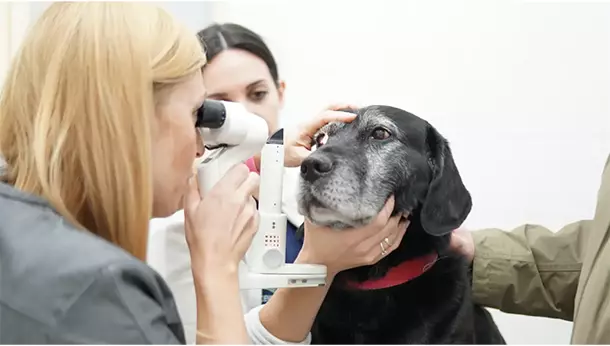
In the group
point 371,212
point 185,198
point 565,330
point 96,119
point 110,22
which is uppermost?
point 110,22

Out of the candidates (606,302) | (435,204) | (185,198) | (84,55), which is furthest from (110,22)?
(606,302)

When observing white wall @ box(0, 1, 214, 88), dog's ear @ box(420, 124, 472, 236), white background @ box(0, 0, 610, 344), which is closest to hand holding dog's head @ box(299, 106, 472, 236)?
dog's ear @ box(420, 124, 472, 236)

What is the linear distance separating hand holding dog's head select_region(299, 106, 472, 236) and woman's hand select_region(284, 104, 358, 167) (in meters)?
0.02

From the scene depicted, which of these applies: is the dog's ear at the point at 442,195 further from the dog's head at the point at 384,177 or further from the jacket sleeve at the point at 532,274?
the jacket sleeve at the point at 532,274

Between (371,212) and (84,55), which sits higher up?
(84,55)

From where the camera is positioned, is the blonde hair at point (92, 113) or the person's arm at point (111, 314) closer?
the person's arm at point (111, 314)

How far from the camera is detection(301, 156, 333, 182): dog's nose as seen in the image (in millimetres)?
1292

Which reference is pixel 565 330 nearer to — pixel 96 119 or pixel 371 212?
pixel 371 212

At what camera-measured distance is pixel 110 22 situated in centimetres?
87

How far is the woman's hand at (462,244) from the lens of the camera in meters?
1.48

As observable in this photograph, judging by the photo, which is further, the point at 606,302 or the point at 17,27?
the point at 17,27

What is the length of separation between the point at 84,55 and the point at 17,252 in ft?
0.83

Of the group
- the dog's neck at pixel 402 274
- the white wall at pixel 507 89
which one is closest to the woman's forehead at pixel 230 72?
the white wall at pixel 507 89

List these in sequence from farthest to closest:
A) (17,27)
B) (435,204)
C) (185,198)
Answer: (17,27)
(435,204)
(185,198)
